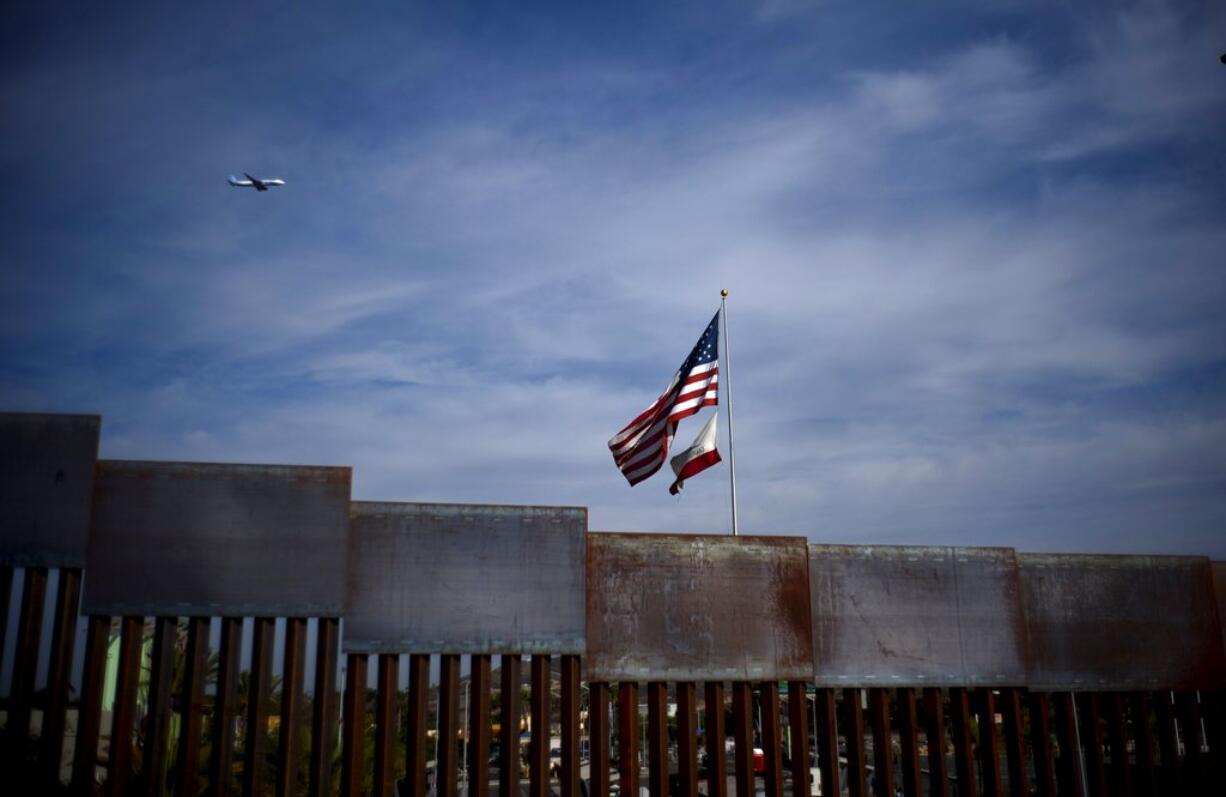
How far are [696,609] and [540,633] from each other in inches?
83.4

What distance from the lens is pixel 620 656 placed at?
12.8 meters

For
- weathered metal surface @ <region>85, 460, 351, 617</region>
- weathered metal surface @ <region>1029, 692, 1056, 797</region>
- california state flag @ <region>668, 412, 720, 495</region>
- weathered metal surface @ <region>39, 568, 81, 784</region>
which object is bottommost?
weathered metal surface @ <region>1029, 692, 1056, 797</region>

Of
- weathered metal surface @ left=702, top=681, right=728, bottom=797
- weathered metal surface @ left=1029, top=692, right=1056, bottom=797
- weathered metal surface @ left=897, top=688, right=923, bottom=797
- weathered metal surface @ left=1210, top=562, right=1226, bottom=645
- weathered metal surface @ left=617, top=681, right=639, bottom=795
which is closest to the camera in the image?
weathered metal surface @ left=617, top=681, right=639, bottom=795

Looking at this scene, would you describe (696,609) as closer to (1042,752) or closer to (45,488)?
(1042,752)

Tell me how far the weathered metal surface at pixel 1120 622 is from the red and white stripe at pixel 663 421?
5240mm

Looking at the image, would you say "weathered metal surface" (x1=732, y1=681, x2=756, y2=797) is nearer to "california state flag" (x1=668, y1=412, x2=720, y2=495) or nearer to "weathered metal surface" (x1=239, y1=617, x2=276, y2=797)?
"california state flag" (x1=668, y1=412, x2=720, y2=495)

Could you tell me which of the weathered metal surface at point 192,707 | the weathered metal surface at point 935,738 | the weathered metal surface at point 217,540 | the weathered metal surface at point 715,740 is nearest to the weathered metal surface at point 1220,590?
the weathered metal surface at point 935,738

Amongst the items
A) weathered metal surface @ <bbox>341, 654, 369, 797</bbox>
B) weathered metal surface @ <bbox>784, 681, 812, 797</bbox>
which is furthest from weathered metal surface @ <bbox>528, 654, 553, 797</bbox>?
weathered metal surface @ <bbox>784, 681, 812, 797</bbox>

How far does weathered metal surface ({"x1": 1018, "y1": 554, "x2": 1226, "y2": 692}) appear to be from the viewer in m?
14.3

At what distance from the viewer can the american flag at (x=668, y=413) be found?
15.2 metres

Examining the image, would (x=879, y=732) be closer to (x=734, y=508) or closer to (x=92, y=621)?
(x=734, y=508)

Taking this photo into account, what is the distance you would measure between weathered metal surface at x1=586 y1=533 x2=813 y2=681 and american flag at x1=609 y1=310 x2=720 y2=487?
7.16ft

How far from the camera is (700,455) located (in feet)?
50.6

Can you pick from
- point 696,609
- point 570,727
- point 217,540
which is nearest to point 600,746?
point 570,727
